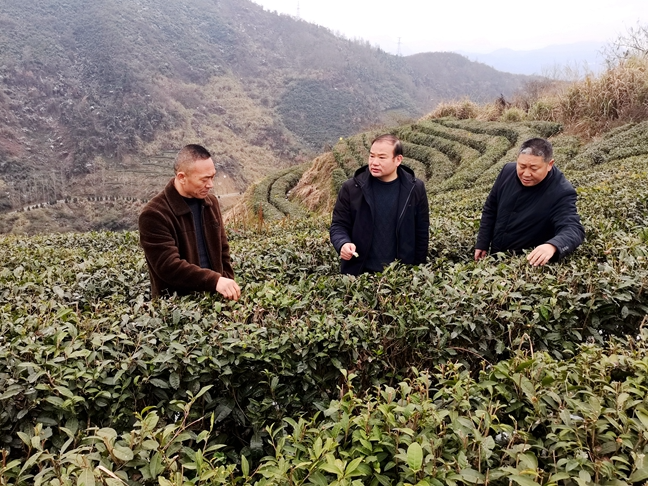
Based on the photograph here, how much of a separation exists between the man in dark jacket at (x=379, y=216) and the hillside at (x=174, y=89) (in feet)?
176

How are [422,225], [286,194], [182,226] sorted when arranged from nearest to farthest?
[182,226] < [422,225] < [286,194]

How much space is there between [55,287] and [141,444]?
2.56 metres

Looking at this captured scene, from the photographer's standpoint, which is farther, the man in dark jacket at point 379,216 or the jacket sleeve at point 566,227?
the man in dark jacket at point 379,216

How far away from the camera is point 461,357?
8.87 feet

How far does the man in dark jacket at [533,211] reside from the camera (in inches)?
132

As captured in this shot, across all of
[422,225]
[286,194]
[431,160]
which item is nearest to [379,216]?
[422,225]

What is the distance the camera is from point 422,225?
3836 millimetres

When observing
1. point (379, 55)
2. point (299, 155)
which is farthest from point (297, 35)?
point (299, 155)

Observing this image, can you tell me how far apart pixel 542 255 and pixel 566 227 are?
429mm

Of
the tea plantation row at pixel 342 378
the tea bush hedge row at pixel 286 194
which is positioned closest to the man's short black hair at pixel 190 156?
the tea plantation row at pixel 342 378

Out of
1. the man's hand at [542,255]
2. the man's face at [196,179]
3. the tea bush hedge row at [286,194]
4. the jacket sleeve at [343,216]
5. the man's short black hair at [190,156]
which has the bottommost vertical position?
the tea bush hedge row at [286,194]

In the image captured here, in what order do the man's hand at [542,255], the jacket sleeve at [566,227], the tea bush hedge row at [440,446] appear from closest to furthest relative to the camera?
the tea bush hedge row at [440,446] < the man's hand at [542,255] < the jacket sleeve at [566,227]

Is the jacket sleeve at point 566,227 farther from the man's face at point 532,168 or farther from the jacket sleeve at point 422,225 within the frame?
the jacket sleeve at point 422,225

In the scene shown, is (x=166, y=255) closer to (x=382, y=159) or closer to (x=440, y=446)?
(x=382, y=159)
